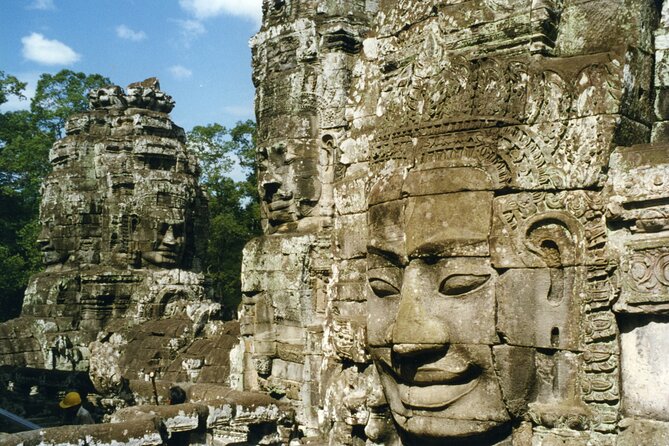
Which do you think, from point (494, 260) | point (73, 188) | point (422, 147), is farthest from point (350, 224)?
point (73, 188)

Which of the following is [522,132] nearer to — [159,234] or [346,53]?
[346,53]

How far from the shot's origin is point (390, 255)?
14.7 ft

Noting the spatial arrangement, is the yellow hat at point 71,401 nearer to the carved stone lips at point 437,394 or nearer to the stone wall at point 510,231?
the stone wall at point 510,231

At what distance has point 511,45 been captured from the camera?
13.9 ft

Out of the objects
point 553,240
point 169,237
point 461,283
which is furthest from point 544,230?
point 169,237

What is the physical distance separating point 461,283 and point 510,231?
0.37m

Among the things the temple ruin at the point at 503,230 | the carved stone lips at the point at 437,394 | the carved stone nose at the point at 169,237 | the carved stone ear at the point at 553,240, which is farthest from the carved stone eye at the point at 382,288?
the carved stone nose at the point at 169,237

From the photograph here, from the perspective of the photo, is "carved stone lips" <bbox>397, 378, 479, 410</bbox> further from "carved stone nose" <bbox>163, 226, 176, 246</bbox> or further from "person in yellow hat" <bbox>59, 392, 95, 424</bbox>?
"carved stone nose" <bbox>163, 226, 176, 246</bbox>

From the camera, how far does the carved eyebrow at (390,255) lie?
14.4 ft

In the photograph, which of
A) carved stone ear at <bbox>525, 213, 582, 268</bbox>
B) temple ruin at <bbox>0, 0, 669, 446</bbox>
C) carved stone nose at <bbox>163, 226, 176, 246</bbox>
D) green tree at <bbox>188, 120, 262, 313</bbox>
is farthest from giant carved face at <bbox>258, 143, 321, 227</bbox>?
green tree at <bbox>188, 120, 262, 313</bbox>

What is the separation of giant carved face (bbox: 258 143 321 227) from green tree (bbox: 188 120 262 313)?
67.3 feet

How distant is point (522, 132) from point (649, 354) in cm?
128

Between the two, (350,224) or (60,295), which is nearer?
(350,224)

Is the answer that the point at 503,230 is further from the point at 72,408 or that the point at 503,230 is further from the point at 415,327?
the point at 72,408
